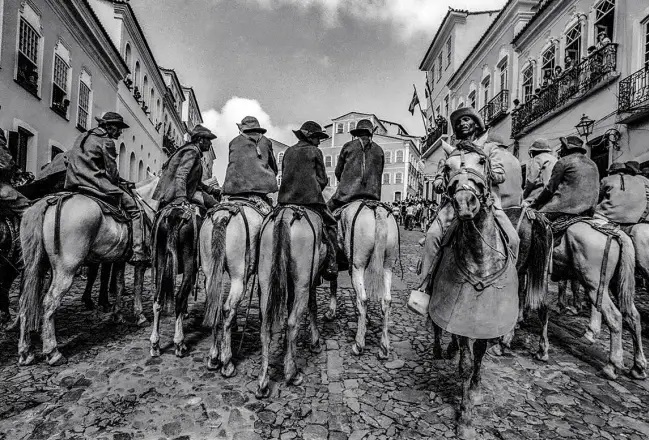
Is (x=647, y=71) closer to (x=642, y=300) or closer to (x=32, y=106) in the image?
(x=642, y=300)

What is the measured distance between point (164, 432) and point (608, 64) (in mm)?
15078

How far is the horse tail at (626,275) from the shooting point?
467 centimetres

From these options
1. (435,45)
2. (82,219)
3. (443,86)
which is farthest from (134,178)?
(435,45)

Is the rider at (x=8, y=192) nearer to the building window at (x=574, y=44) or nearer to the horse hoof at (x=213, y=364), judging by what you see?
the horse hoof at (x=213, y=364)

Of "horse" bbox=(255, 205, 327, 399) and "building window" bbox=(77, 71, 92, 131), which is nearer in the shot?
"horse" bbox=(255, 205, 327, 399)

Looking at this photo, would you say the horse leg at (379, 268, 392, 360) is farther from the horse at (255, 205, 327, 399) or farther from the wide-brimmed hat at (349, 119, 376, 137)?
the wide-brimmed hat at (349, 119, 376, 137)

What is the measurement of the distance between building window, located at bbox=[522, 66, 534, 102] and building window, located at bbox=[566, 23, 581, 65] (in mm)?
2357

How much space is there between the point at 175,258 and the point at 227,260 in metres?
0.97

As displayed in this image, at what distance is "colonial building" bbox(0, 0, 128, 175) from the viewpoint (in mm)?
11250

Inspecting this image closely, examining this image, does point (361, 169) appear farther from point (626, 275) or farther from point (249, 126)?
point (626, 275)

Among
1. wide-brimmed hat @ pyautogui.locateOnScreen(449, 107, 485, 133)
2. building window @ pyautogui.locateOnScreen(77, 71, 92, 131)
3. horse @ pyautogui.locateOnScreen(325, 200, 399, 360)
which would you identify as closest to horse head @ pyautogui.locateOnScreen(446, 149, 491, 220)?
wide-brimmed hat @ pyautogui.locateOnScreen(449, 107, 485, 133)

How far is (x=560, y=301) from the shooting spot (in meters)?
7.62

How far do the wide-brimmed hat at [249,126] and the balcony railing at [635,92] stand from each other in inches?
436

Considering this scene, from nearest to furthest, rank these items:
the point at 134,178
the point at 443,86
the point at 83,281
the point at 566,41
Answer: the point at 83,281 → the point at 566,41 → the point at 134,178 → the point at 443,86
